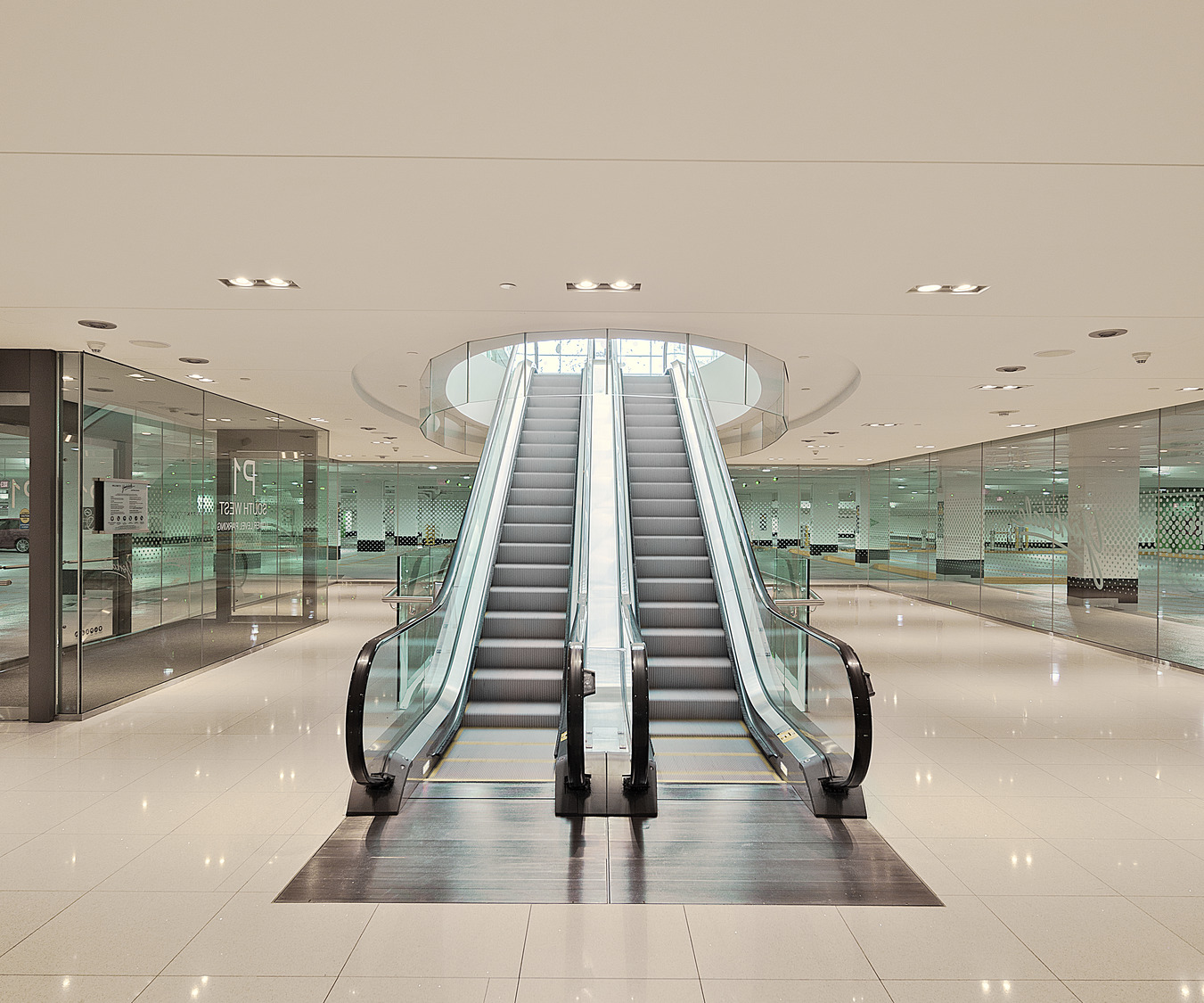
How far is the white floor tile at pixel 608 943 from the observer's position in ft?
10.1

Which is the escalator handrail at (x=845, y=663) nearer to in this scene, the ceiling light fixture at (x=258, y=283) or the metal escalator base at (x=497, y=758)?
the metal escalator base at (x=497, y=758)

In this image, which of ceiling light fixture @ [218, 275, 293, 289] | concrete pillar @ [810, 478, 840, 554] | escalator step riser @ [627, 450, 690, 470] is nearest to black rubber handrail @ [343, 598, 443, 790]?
ceiling light fixture @ [218, 275, 293, 289]

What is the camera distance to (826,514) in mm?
23719

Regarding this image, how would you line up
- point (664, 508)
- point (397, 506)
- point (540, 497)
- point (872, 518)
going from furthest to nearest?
point (397, 506), point (872, 518), point (540, 497), point (664, 508)

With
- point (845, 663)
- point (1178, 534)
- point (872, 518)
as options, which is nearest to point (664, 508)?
point (845, 663)

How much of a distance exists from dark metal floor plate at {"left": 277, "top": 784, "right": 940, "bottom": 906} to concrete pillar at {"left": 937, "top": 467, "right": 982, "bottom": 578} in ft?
41.7

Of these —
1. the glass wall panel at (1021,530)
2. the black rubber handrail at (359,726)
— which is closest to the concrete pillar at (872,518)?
the glass wall panel at (1021,530)

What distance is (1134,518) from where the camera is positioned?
36.3 feet

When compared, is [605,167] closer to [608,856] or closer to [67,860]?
[608,856]

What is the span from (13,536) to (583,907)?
624 centimetres

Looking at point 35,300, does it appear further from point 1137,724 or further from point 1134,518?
point 1134,518

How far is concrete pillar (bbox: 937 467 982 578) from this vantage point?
1598cm

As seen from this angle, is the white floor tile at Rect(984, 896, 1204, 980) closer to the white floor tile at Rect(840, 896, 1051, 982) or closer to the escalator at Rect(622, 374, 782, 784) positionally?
the white floor tile at Rect(840, 896, 1051, 982)

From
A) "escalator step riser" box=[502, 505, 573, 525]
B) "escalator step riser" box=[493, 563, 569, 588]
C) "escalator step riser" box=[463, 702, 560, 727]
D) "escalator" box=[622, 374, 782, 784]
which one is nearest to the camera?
"escalator" box=[622, 374, 782, 784]
